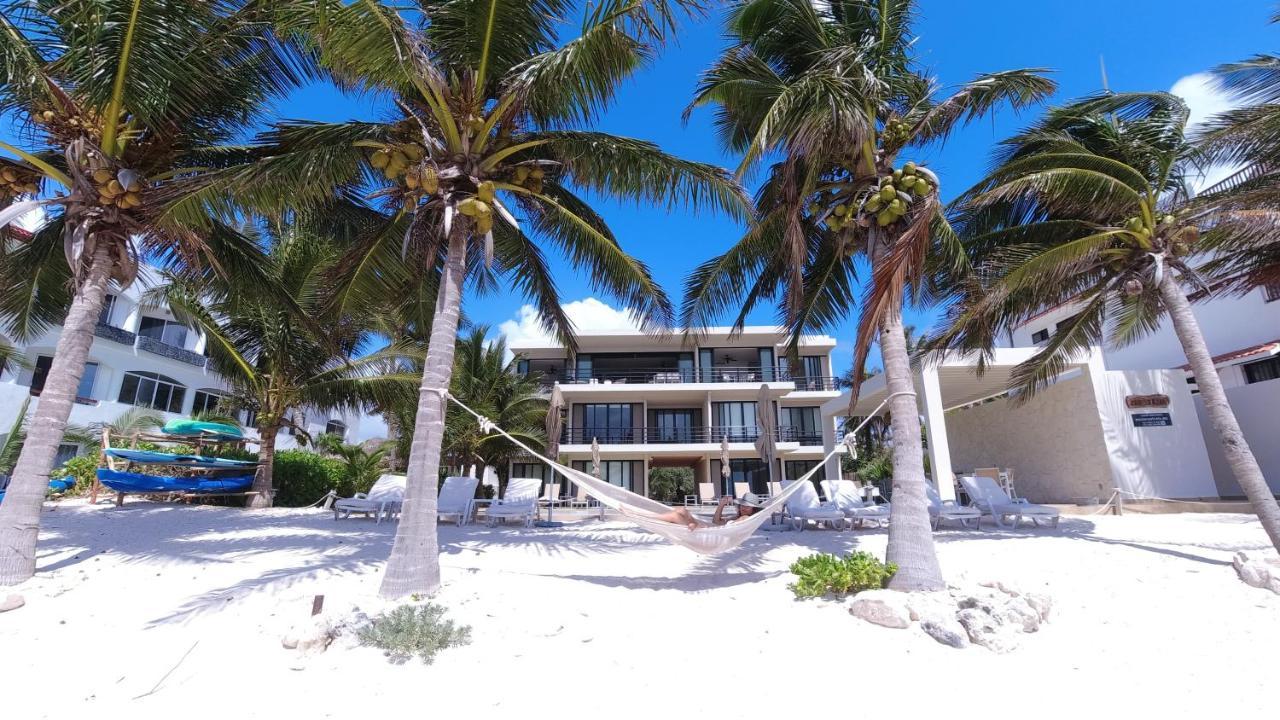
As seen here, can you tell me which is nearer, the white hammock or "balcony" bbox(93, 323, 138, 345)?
the white hammock

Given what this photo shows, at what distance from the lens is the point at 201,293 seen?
7.91 metres

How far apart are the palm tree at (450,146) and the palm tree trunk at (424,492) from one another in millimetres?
10

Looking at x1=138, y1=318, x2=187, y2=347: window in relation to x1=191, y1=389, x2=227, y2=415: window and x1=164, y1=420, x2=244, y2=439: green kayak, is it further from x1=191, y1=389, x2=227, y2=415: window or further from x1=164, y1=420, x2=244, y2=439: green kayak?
x1=164, y1=420, x2=244, y2=439: green kayak

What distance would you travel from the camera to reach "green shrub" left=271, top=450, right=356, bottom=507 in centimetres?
1359

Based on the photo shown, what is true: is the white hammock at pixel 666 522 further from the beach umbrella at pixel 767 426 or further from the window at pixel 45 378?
the window at pixel 45 378

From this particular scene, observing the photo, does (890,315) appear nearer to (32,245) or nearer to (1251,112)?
(1251,112)

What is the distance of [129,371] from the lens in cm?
2114

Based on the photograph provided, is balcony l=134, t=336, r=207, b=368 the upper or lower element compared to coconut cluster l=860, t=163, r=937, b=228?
upper

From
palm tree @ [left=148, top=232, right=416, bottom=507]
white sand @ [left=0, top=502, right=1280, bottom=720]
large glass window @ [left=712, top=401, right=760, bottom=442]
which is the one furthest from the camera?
large glass window @ [left=712, top=401, right=760, bottom=442]

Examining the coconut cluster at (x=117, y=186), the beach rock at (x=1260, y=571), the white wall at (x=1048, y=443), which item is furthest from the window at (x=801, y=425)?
the coconut cluster at (x=117, y=186)

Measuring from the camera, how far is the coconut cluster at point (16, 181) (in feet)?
19.5

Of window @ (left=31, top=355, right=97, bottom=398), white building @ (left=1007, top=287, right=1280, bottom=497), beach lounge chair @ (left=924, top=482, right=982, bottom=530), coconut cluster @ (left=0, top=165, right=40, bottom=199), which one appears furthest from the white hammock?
window @ (left=31, top=355, right=97, bottom=398)

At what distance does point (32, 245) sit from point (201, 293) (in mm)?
1674

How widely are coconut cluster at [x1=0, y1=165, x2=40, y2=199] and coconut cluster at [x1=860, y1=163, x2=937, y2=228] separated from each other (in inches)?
334
